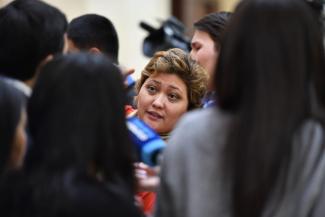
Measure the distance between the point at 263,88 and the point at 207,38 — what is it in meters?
2.19

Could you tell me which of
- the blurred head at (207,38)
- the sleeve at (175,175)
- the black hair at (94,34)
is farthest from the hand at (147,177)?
the blurred head at (207,38)

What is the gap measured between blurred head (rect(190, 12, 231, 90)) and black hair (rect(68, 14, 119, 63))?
0.41m

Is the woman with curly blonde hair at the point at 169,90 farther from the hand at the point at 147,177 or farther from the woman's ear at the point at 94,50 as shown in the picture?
the hand at the point at 147,177

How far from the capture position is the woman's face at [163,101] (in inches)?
161

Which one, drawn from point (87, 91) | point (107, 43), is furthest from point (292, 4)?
point (107, 43)

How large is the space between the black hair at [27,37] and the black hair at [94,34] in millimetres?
1198

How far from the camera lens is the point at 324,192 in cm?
262

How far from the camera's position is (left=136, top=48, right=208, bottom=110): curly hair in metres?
4.12

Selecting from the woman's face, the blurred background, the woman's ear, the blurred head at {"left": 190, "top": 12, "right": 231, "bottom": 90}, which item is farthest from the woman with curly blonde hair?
the blurred background

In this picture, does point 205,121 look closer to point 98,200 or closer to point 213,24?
point 98,200

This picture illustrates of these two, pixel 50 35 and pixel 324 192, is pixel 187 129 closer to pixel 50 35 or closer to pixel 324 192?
pixel 324 192

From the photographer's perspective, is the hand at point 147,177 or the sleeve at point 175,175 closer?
the sleeve at point 175,175

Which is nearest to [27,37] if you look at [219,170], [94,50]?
[219,170]

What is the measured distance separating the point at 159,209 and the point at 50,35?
836mm
